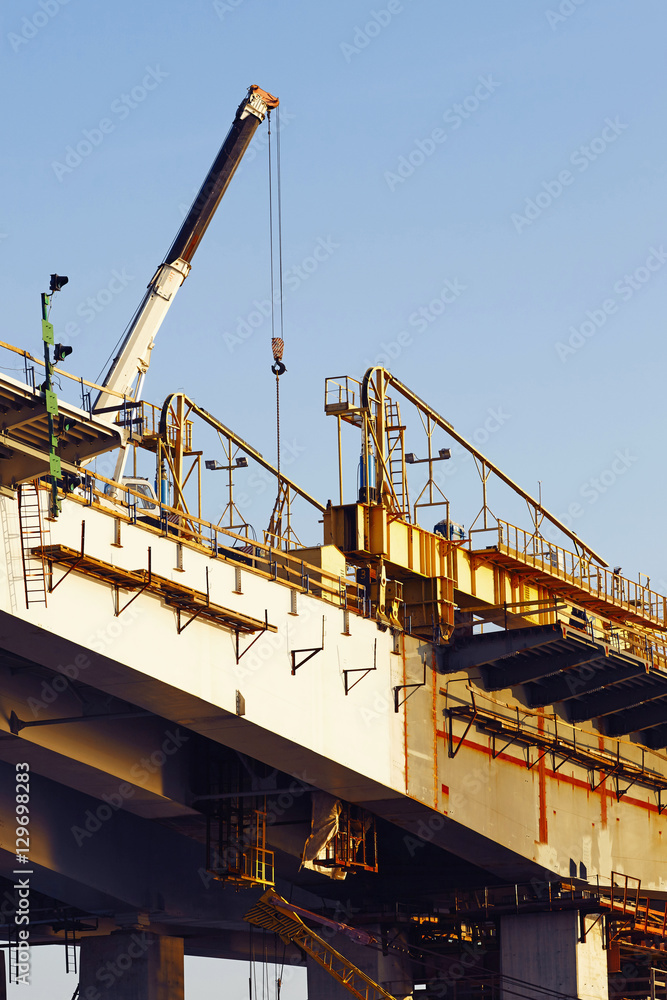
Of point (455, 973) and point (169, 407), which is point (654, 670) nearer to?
point (455, 973)

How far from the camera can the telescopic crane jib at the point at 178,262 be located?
62.4 meters

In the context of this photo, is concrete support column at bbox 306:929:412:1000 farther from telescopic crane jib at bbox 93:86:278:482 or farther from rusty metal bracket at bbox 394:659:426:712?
telescopic crane jib at bbox 93:86:278:482

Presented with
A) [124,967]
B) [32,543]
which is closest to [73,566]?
[32,543]

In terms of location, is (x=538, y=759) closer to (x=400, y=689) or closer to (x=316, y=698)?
(x=400, y=689)

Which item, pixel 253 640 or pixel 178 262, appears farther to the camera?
pixel 178 262

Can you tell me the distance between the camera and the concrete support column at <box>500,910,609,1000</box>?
4500 centimetres

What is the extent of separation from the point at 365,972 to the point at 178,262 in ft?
104

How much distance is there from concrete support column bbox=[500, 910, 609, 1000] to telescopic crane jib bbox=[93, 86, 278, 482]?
83.1ft

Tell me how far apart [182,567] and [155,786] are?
27.3 feet

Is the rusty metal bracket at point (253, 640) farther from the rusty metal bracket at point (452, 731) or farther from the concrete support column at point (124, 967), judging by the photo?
the concrete support column at point (124, 967)

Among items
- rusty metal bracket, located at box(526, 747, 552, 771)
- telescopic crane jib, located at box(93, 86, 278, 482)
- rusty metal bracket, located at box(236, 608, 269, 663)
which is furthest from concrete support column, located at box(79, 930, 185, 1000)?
telescopic crane jib, located at box(93, 86, 278, 482)

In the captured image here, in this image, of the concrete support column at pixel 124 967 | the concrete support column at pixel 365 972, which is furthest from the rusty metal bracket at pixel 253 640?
the concrete support column at pixel 124 967

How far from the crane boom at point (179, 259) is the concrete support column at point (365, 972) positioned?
24864 mm

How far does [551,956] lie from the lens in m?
45.4
